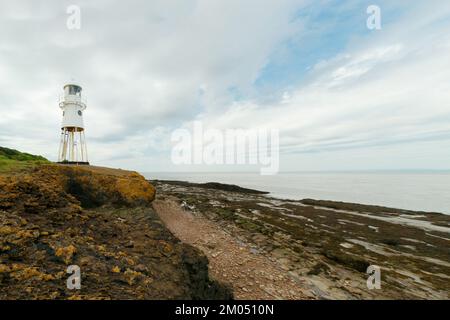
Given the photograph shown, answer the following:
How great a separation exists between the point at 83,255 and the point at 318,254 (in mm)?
12374

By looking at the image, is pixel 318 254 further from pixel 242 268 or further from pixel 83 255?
pixel 83 255

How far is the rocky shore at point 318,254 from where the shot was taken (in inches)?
334

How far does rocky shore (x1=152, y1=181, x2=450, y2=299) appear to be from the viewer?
8.48 metres

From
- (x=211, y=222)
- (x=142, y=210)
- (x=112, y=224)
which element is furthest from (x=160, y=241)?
(x=211, y=222)

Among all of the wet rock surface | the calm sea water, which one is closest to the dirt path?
the wet rock surface

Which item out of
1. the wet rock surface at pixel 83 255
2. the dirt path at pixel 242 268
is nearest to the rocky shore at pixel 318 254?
the dirt path at pixel 242 268

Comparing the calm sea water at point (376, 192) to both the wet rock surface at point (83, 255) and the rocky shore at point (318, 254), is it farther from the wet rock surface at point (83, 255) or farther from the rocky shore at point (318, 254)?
the wet rock surface at point (83, 255)

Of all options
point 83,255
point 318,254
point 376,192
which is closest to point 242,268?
point 318,254

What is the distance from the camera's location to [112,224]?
271 inches

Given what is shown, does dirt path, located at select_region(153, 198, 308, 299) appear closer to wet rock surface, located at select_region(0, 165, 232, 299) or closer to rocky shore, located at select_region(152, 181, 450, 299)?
rocky shore, located at select_region(152, 181, 450, 299)

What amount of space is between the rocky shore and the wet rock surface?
3.24 metres

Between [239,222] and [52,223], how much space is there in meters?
14.5

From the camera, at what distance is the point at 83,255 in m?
4.47
